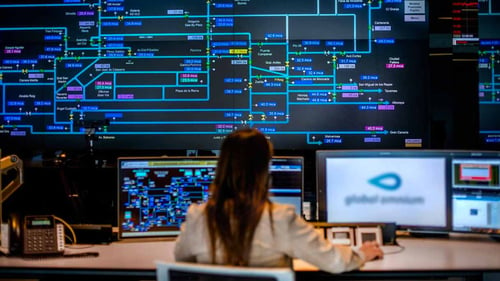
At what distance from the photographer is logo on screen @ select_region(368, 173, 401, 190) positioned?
2840 millimetres

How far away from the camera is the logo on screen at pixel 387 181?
2840 millimetres

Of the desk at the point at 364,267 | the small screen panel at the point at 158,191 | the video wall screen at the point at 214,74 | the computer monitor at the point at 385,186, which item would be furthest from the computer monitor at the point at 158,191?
the video wall screen at the point at 214,74

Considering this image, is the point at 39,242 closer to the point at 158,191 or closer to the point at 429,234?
the point at 158,191

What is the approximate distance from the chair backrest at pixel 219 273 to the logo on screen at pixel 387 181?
1281 millimetres

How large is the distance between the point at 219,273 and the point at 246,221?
29 cm

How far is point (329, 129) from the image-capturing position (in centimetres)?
388

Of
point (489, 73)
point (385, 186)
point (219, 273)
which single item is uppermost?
point (489, 73)

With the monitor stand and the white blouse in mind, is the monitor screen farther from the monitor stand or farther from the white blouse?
the white blouse

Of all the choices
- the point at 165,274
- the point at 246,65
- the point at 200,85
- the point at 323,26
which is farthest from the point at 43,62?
the point at 165,274

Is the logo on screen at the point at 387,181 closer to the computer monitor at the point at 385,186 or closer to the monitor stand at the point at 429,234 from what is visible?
the computer monitor at the point at 385,186

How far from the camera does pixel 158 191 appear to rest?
2.84m

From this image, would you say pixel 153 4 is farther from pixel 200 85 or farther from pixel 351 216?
pixel 351 216

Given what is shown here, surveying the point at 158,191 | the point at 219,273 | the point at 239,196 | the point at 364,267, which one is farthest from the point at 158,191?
the point at 219,273

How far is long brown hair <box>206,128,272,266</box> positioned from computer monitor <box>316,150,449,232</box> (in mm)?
928
